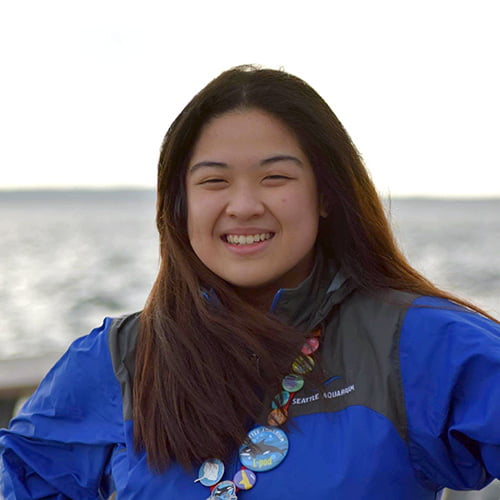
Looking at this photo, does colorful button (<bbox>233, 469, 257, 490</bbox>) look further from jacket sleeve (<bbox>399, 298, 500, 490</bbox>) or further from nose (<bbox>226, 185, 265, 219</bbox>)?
nose (<bbox>226, 185, 265, 219</bbox>)

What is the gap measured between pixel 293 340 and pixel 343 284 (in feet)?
0.59

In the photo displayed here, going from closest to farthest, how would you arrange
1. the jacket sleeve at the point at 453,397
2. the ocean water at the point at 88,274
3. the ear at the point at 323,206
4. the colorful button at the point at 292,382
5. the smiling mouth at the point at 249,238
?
the jacket sleeve at the point at 453,397
the colorful button at the point at 292,382
the smiling mouth at the point at 249,238
the ear at the point at 323,206
the ocean water at the point at 88,274

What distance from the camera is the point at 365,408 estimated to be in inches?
55.3

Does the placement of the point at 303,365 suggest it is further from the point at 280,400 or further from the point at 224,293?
the point at 224,293

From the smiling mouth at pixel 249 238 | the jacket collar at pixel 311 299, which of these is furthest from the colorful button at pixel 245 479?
the smiling mouth at pixel 249 238

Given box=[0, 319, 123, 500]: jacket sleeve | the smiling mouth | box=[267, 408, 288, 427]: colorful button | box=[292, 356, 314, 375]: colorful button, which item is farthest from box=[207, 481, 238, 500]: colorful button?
the smiling mouth

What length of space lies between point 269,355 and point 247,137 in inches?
19.5

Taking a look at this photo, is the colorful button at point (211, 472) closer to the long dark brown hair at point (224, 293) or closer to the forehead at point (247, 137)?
the long dark brown hair at point (224, 293)

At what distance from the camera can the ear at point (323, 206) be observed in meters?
1.71

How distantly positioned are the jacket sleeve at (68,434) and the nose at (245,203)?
18.5 inches

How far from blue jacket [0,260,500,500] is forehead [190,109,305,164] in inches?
12.3

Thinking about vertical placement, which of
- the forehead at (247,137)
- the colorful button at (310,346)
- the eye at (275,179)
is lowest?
→ the colorful button at (310,346)

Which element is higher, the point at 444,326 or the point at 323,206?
the point at 323,206

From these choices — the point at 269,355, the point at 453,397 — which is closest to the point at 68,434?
the point at 269,355
